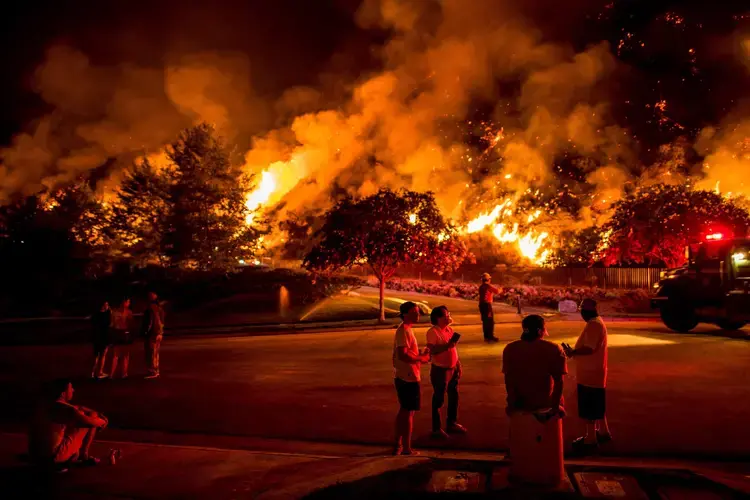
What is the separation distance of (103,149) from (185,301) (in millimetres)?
49352

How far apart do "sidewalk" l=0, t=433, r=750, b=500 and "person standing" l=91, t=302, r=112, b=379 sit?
546 centimetres

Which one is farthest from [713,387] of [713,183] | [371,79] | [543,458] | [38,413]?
[371,79]

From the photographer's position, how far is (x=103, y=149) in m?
76.2

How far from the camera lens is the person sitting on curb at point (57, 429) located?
20.7 feet

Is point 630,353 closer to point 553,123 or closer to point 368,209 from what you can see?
point 368,209

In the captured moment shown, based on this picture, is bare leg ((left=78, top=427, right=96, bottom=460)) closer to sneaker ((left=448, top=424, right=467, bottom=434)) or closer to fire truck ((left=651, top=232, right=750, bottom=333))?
sneaker ((left=448, top=424, right=467, bottom=434))

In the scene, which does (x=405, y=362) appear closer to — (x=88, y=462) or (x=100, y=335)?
(x=88, y=462)

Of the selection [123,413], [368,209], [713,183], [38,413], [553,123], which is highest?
[553,123]

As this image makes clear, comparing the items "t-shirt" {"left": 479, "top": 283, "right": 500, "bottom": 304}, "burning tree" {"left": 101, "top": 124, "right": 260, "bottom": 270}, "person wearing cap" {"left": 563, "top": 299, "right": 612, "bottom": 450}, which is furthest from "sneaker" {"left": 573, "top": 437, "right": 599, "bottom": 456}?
"burning tree" {"left": 101, "top": 124, "right": 260, "bottom": 270}

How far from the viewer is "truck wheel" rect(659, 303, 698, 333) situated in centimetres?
1780

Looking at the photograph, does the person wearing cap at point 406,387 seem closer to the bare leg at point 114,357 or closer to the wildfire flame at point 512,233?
the bare leg at point 114,357

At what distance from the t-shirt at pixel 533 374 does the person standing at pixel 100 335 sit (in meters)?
8.88

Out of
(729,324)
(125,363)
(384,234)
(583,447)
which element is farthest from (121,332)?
(729,324)

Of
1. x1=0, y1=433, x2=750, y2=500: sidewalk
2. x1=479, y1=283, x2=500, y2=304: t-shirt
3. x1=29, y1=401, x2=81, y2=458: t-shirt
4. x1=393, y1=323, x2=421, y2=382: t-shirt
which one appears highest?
x1=479, y1=283, x2=500, y2=304: t-shirt
